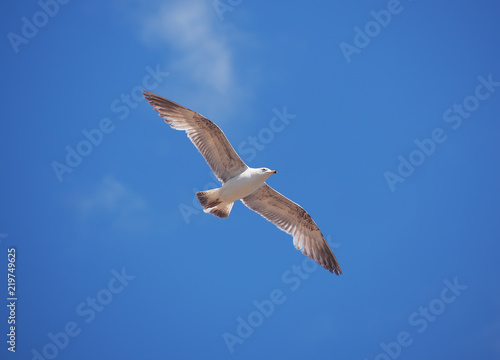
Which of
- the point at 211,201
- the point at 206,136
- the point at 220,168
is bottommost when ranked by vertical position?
the point at 211,201

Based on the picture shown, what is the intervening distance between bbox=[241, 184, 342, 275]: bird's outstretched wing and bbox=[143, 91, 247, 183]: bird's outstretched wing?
114 cm

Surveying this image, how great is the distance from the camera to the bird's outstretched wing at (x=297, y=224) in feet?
41.7

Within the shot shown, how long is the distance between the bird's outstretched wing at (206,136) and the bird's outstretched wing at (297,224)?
1143 mm

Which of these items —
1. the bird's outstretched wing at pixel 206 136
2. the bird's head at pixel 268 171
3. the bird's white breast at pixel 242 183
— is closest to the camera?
the bird's head at pixel 268 171

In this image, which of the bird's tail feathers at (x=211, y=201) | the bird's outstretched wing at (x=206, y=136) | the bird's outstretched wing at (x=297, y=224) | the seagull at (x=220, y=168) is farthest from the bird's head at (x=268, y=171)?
the bird's outstretched wing at (x=297, y=224)

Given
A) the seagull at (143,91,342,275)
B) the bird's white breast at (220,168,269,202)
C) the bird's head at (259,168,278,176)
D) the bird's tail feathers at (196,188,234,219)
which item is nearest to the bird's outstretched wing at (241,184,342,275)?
the seagull at (143,91,342,275)

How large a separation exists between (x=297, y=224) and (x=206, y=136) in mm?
3285

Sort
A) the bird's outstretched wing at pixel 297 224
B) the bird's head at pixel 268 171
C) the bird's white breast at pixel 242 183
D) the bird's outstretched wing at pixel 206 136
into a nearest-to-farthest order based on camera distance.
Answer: the bird's head at pixel 268 171, the bird's white breast at pixel 242 183, the bird's outstretched wing at pixel 206 136, the bird's outstretched wing at pixel 297 224

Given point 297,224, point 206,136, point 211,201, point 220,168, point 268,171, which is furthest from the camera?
point 297,224

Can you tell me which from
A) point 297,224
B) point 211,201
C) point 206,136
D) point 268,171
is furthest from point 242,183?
point 297,224

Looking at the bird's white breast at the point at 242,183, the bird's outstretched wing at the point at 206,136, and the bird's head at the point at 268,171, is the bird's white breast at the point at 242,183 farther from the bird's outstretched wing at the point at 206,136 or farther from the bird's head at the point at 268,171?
the bird's outstretched wing at the point at 206,136

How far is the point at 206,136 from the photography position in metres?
11.7

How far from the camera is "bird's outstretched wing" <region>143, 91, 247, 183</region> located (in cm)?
1162

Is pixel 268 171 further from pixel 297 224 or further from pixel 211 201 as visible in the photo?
pixel 297 224
